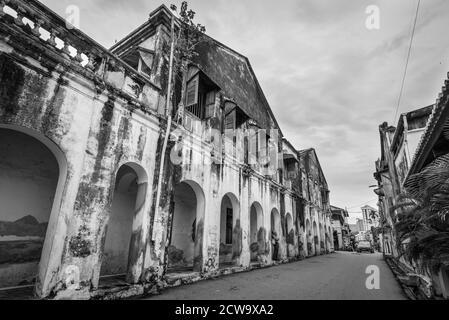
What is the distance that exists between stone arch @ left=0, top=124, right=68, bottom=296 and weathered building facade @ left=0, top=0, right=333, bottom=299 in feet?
0.07

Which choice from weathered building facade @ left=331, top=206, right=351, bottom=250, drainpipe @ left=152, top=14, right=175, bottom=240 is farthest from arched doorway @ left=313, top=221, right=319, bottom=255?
weathered building facade @ left=331, top=206, right=351, bottom=250

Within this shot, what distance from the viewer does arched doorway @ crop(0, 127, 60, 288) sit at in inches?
193

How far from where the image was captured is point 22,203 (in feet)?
17.2

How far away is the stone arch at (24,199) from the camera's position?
489cm

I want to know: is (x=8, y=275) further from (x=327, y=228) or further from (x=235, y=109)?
(x=327, y=228)

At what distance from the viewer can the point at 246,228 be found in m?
9.48

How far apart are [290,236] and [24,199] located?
1271 cm

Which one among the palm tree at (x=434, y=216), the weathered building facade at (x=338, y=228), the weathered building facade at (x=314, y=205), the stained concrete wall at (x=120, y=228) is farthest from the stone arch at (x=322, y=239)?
the stained concrete wall at (x=120, y=228)

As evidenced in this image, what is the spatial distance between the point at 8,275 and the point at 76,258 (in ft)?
6.75

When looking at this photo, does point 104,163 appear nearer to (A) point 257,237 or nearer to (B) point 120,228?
(B) point 120,228

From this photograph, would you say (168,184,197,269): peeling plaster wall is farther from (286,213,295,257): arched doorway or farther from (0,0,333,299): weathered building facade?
(286,213,295,257): arched doorway
